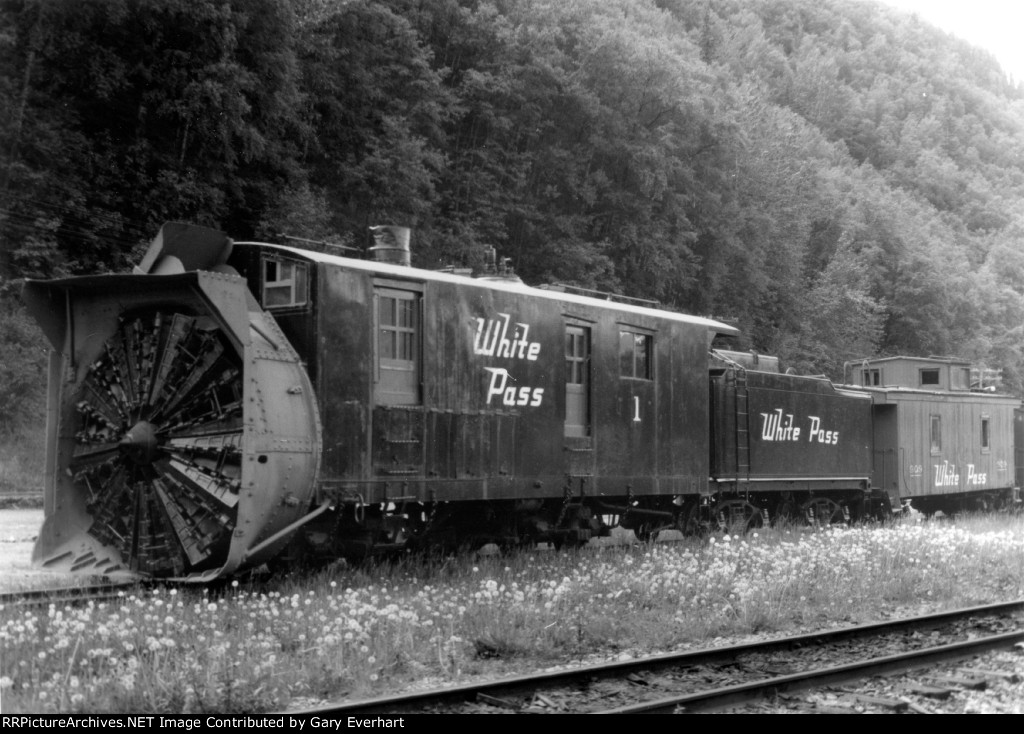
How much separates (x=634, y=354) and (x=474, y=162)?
22088mm

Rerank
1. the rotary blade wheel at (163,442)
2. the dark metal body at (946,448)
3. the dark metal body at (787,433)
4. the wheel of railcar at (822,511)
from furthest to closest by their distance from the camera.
→ the dark metal body at (946,448), the wheel of railcar at (822,511), the dark metal body at (787,433), the rotary blade wheel at (163,442)

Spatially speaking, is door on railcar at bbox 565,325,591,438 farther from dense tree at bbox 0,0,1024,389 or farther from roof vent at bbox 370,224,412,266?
dense tree at bbox 0,0,1024,389

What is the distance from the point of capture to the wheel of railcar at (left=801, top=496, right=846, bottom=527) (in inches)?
771

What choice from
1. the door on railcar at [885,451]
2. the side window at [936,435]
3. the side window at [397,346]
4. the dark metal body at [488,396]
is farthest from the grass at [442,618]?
the side window at [936,435]

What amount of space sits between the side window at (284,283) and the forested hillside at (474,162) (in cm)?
1496

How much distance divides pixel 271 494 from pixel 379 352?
6.77 ft

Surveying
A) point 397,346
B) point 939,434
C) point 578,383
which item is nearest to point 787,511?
point 939,434

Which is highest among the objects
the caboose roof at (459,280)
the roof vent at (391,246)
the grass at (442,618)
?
the roof vent at (391,246)

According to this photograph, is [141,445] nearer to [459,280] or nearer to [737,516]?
[459,280]

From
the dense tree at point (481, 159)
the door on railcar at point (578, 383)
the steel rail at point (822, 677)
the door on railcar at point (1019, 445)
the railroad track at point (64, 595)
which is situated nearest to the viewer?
the steel rail at point (822, 677)

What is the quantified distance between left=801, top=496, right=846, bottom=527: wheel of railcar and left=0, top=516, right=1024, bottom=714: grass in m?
4.94

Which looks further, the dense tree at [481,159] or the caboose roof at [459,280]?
the dense tree at [481,159]

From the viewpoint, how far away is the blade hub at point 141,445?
417 inches

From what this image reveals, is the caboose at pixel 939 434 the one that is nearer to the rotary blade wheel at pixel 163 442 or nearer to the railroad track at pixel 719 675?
the railroad track at pixel 719 675
